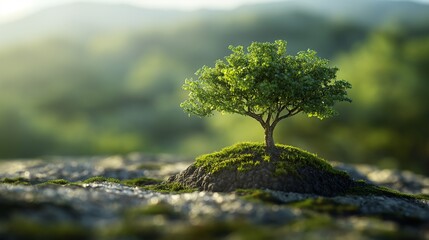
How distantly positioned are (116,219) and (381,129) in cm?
8341

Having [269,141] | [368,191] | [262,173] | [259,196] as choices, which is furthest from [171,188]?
[368,191]

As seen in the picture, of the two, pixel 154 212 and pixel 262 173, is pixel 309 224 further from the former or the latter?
pixel 262 173

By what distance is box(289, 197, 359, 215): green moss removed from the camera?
25750 mm

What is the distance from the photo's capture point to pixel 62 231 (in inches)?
721

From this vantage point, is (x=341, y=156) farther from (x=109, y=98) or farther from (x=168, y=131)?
(x=109, y=98)

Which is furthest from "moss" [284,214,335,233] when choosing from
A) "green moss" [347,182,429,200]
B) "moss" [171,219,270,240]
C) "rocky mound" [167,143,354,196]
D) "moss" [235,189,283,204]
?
"green moss" [347,182,429,200]

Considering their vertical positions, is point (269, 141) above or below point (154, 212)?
above

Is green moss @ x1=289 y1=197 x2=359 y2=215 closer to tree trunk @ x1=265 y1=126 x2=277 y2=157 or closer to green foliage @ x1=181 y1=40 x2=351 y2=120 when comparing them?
tree trunk @ x1=265 y1=126 x2=277 y2=157

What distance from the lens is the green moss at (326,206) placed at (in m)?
25.8

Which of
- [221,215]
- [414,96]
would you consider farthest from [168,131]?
[221,215]

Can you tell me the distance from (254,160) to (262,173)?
5.46 feet

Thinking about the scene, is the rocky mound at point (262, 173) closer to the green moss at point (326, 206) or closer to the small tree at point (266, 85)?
the small tree at point (266, 85)

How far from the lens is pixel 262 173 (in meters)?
31.5

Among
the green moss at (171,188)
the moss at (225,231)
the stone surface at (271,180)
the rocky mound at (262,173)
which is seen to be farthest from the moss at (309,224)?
the green moss at (171,188)
